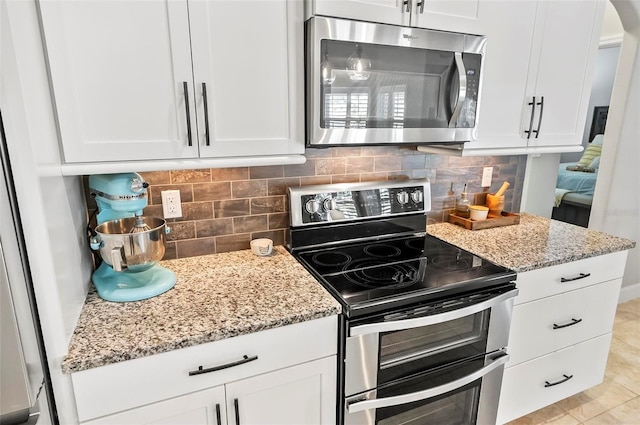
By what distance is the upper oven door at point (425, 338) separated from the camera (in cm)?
132

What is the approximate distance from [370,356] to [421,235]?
2.75 feet

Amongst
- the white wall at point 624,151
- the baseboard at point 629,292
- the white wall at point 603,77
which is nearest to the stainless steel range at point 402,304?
the white wall at point 624,151

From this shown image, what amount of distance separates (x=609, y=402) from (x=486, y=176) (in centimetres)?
143

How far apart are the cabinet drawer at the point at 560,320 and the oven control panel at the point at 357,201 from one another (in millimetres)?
669

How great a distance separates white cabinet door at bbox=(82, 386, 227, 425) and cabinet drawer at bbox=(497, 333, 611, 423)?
4.22 feet

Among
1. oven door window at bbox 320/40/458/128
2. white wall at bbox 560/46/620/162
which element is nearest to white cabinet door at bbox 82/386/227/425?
oven door window at bbox 320/40/458/128

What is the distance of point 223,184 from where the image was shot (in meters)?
1.66

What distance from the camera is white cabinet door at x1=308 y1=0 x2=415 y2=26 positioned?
1.30 meters

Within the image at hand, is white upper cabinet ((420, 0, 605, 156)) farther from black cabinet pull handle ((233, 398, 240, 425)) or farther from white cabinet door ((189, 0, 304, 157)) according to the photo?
black cabinet pull handle ((233, 398, 240, 425))

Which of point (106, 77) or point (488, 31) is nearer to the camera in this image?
point (106, 77)

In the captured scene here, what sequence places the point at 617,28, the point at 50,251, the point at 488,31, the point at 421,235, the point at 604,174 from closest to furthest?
the point at 50,251
the point at 488,31
the point at 421,235
the point at 604,174
the point at 617,28

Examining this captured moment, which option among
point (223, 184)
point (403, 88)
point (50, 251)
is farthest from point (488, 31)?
point (50, 251)

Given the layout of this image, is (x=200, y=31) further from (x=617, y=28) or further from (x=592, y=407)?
(x=617, y=28)

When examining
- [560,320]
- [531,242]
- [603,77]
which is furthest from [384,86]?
[603,77]
